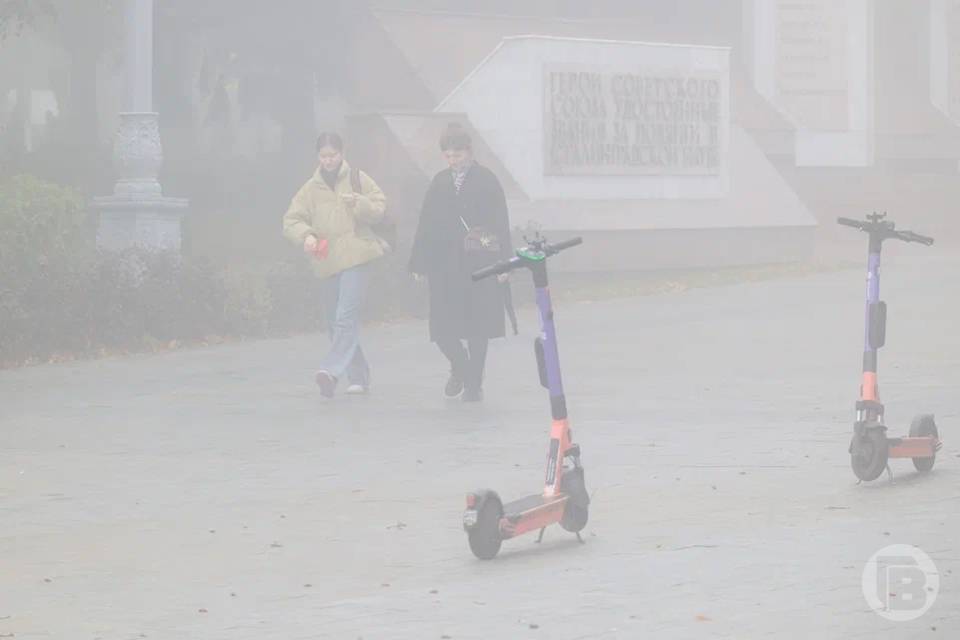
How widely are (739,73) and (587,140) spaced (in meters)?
13.7

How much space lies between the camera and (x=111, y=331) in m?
18.5

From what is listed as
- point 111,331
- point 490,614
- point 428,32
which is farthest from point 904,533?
point 428,32

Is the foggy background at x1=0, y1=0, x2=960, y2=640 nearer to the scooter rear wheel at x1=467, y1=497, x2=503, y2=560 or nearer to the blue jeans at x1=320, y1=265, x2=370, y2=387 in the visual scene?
the scooter rear wheel at x1=467, y1=497, x2=503, y2=560

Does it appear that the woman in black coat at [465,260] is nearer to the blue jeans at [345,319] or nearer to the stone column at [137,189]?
the blue jeans at [345,319]

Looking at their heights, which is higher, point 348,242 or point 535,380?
point 348,242

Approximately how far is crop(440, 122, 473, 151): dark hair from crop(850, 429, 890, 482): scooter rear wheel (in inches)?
182

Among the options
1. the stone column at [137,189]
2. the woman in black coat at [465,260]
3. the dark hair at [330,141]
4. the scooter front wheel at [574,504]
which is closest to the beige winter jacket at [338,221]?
the dark hair at [330,141]

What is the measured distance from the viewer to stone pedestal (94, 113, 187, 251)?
2092 cm

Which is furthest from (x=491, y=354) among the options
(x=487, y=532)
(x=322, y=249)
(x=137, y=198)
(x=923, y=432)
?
(x=487, y=532)

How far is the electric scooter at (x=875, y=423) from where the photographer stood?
1013 centimetres

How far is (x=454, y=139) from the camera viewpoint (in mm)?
14062

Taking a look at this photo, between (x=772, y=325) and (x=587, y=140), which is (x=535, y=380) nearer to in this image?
(x=772, y=325)

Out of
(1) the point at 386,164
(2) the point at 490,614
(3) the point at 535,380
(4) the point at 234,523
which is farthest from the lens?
(1) the point at 386,164

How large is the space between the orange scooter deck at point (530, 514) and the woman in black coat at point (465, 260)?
576cm
